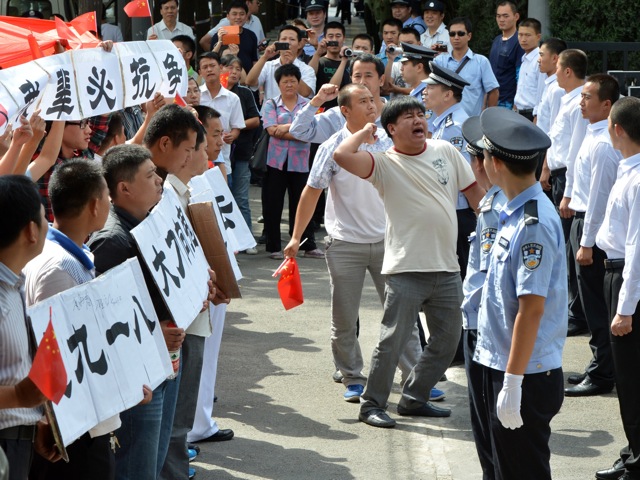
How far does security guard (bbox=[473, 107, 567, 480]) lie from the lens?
4180 mm

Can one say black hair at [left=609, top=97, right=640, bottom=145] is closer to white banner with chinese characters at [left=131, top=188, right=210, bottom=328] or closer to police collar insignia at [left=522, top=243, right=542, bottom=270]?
police collar insignia at [left=522, top=243, right=542, bottom=270]

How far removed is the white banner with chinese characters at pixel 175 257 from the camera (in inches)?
170

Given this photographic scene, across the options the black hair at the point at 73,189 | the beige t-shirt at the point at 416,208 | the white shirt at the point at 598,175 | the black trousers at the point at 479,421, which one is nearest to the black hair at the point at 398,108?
the beige t-shirt at the point at 416,208

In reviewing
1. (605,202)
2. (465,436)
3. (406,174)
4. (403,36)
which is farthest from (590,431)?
(403,36)

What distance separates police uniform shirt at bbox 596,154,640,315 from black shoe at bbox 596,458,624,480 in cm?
87

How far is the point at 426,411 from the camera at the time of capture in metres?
6.84

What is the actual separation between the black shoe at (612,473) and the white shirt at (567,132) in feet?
10.2

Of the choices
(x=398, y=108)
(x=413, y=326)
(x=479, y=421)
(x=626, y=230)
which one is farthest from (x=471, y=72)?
(x=479, y=421)

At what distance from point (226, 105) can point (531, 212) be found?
703cm

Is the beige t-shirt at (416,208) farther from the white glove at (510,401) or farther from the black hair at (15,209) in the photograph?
the black hair at (15,209)

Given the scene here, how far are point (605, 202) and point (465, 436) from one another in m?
1.85

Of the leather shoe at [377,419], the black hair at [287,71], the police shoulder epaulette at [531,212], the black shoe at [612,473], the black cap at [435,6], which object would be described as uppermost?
the police shoulder epaulette at [531,212]

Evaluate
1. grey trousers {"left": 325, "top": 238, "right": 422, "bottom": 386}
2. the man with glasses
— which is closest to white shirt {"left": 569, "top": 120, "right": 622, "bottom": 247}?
grey trousers {"left": 325, "top": 238, "right": 422, "bottom": 386}

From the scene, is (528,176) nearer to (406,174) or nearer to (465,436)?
(406,174)
